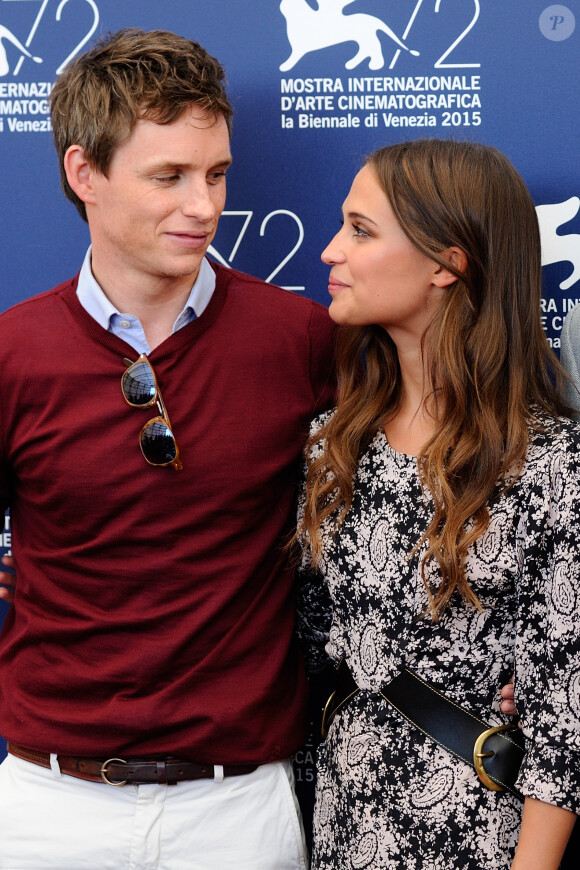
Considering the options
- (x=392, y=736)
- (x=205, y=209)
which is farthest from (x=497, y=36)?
(x=392, y=736)

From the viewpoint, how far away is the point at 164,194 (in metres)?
1.70

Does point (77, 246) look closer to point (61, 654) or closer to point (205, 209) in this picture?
point (205, 209)

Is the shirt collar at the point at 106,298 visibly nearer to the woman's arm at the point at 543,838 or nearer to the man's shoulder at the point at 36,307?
the man's shoulder at the point at 36,307

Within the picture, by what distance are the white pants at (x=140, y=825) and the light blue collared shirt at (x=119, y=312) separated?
0.76 meters

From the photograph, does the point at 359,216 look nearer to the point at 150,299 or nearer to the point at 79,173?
the point at 150,299

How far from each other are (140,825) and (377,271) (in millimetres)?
1006

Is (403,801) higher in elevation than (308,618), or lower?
lower

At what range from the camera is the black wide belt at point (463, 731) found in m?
1.56

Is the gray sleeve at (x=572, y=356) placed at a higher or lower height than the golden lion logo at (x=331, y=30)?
lower

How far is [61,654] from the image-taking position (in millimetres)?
1761

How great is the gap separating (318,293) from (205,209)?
465mm

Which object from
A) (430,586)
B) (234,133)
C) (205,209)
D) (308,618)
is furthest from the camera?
(234,133)

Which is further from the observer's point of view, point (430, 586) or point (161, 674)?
point (161, 674)

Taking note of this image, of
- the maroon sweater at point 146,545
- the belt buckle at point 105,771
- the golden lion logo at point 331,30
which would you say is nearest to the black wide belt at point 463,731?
the maroon sweater at point 146,545
